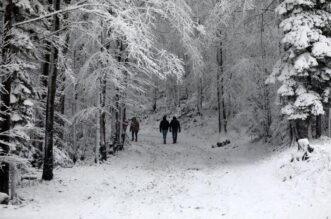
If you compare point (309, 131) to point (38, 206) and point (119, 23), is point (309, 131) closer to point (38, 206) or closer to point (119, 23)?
point (119, 23)

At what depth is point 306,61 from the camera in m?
14.6

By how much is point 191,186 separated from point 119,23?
20.0 feet

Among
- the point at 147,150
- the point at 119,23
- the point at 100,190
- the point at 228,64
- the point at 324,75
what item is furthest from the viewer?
the point at 228,64

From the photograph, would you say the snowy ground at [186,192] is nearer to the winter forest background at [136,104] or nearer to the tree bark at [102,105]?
the winter forest background at [136,104]

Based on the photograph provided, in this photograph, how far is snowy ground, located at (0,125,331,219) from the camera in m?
9.47

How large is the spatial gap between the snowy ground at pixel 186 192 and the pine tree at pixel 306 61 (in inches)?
57.8

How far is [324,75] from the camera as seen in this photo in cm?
1478

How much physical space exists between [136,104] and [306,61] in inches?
340

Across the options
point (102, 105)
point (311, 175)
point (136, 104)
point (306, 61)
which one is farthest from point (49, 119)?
point (306, 61)

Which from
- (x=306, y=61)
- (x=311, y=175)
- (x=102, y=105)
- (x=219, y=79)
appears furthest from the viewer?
(x=219, y=79)

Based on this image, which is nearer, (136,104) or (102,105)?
(102,105)

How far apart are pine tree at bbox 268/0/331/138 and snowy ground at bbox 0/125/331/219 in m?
1.47

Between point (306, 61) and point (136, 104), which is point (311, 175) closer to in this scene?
point (306, 61)

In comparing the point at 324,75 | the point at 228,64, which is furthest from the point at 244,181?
the point at 228,64
